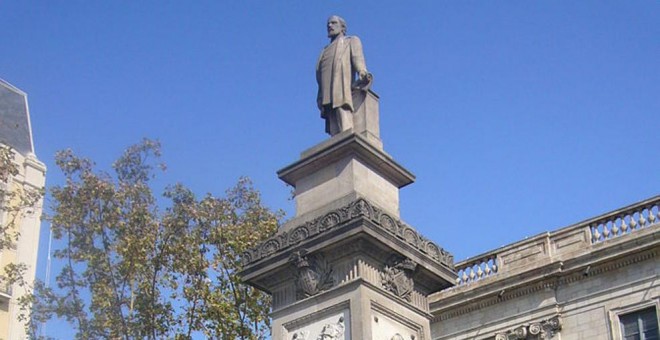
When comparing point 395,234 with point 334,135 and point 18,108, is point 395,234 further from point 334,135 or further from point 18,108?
point 18,108

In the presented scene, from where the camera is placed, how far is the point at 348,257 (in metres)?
12.2

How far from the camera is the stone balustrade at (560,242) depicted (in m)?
26.5

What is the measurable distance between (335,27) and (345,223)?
335 cm

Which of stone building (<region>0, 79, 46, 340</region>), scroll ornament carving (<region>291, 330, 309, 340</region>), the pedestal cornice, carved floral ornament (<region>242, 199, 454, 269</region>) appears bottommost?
scroll ornament carving (<region>291, 330, 309, 340</region>)

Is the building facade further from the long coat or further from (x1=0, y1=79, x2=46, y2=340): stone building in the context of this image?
(x1=0, y1=79, x2=46, y2=340): stone building

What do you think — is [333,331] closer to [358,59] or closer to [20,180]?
[358,59]

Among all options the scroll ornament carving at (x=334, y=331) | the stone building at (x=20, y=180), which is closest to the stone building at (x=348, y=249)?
the scroll ornament carving at (x=334, y=331)

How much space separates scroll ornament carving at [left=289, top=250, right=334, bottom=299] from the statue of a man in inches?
75.9

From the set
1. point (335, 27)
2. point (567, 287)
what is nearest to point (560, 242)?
point (567, 287)

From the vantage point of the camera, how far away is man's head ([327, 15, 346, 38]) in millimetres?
14250

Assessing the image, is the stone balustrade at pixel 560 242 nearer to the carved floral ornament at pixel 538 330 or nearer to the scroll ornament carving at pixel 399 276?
the carved floral ornament at pixel 538 330

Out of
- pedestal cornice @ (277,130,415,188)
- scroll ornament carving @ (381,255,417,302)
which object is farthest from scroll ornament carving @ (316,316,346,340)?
pedestal cornice @ (277,130,415,188)

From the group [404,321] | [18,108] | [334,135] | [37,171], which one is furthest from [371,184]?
[18,108]

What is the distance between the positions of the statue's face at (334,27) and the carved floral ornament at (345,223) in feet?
9.68
